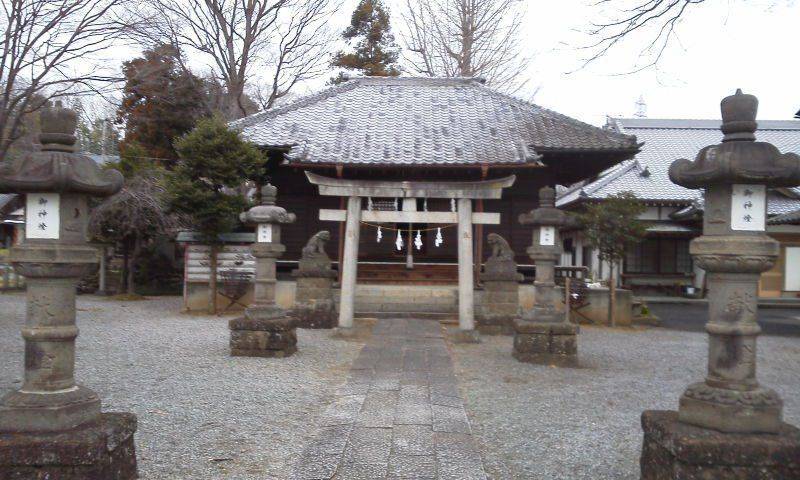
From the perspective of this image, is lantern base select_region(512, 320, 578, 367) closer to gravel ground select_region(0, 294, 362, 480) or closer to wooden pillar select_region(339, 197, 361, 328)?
gravel ground select_region(0, 294, 362, 480)

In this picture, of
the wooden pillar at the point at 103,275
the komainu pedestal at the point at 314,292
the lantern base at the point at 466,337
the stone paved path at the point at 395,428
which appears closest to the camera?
the stone paved path at the point at 395,428

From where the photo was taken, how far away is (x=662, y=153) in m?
24.8

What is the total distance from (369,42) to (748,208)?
24549 mm

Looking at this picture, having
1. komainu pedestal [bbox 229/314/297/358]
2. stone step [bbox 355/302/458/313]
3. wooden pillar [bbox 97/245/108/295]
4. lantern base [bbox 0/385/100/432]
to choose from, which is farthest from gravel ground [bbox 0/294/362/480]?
wooden pillar [bbox 97/245/108/295]

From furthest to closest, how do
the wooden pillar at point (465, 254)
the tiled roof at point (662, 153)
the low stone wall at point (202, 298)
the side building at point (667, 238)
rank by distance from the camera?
the tiled roof at point (662, 153) → the side building at point (667, 238) → the low stone wall at point (202, 298) → the wooden pillar at point (465, 254)

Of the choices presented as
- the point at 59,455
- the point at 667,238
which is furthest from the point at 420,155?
the point at 667,238

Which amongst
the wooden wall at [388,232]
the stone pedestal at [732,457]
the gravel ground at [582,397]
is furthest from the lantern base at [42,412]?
the wooden wall at [388,232]

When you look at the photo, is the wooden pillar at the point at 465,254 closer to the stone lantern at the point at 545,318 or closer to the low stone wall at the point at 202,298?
the stone lantern at the point at 545,318

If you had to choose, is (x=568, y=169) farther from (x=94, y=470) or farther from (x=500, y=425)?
(x=94, y=470)

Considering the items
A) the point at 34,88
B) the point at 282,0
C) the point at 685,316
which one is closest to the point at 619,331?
the point at 685,316

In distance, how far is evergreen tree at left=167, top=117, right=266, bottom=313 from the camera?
504 inches

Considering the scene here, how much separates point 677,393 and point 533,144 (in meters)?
8.18

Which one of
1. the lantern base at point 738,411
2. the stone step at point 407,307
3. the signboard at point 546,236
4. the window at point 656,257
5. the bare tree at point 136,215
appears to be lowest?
the stone step at point 407,307

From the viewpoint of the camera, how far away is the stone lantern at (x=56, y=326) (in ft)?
11.2
